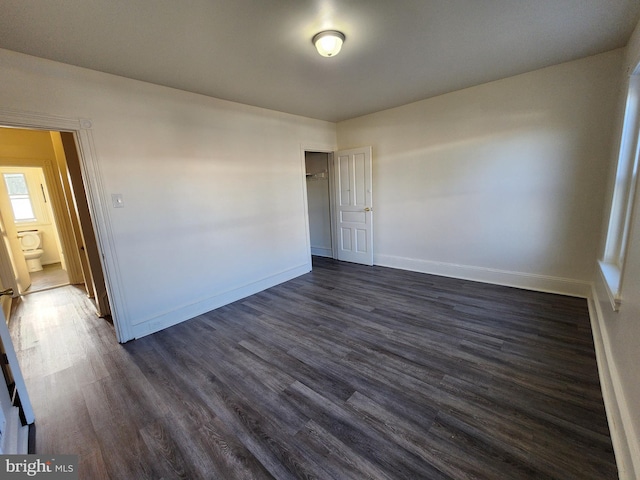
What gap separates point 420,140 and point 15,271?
690cm

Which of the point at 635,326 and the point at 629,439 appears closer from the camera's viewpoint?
the point at 629,439

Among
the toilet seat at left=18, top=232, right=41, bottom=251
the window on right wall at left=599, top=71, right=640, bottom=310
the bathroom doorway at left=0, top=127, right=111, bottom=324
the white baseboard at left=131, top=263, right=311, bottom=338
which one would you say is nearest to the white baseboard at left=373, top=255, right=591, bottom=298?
the window on right wall at left=599, top=71, right=640, bottom=310

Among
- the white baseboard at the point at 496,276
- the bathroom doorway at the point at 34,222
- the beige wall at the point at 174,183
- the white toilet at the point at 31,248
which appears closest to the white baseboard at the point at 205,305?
the beige wall at the point at 174,183

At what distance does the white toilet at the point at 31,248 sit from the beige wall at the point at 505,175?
7367mm

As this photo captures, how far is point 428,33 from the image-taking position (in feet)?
7.06

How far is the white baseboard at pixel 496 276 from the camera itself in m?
3.21

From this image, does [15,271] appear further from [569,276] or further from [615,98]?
[615,98]

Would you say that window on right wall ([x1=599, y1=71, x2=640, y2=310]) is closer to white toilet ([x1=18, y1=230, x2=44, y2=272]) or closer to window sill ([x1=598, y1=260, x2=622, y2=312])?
window sill ([x1=598, y1=260, x2=622, y2=312])

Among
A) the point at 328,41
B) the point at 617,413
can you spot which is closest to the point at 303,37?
the point at 328,41

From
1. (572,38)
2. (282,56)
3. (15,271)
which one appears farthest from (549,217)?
(15,271)

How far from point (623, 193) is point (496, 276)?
1657mm

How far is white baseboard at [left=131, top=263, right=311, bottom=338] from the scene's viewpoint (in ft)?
9.57

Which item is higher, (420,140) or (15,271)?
(420,140)

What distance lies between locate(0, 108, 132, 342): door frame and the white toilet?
197 inches
